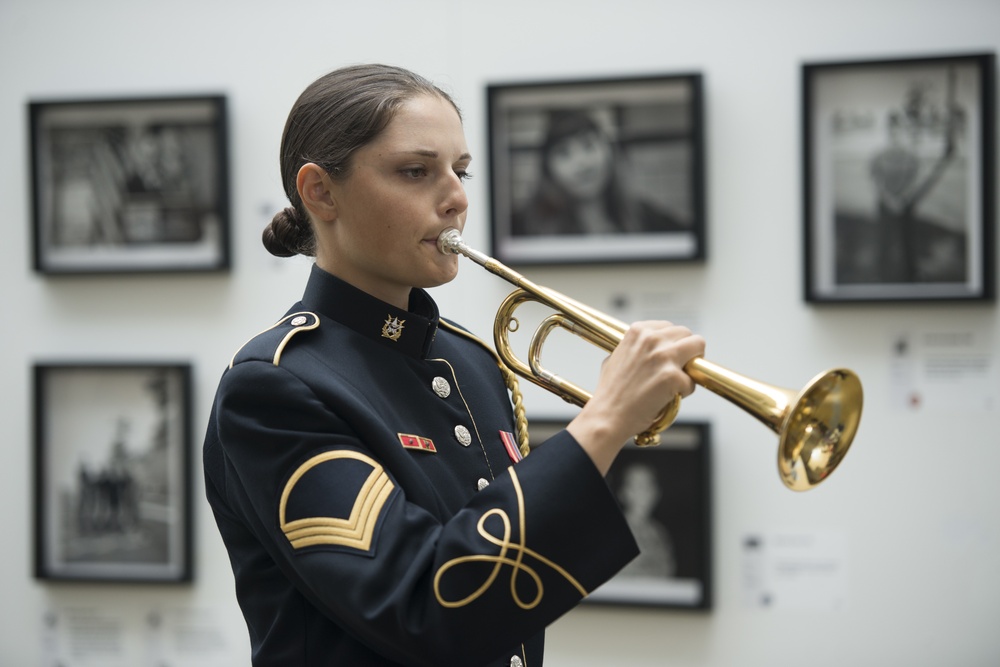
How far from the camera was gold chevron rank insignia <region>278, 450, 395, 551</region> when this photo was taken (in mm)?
967

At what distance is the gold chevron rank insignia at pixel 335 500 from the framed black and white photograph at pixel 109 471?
4.01 feet

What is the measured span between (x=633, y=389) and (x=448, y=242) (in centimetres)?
26

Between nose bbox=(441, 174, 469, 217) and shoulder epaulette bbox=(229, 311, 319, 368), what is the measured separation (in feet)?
0.58

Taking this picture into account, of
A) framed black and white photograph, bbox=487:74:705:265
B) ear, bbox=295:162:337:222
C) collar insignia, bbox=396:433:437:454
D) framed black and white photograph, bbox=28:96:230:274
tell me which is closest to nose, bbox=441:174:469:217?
ear, bbox=295:162:337:222

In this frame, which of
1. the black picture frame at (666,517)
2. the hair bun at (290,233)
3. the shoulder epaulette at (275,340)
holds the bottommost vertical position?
the black picture frame at (666,517)

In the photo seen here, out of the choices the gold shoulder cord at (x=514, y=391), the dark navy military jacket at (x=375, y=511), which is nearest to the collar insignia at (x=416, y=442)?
the dark navy military jacket at (x=375, y=511)

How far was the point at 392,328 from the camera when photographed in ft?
3.87

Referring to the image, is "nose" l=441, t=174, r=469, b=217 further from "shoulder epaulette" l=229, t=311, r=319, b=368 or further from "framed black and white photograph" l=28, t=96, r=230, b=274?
"framed black and white photograph" l=28, t=96, r=230, b=274

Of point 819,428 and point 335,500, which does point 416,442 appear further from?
point 819,428

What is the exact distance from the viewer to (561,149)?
6.56 ft

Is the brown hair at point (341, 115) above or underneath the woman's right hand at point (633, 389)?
above

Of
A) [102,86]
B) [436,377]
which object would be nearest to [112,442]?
[102,86]

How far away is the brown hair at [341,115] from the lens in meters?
1.10

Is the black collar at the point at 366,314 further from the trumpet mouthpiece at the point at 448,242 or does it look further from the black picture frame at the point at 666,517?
the black picture frame at the point at 666,517
